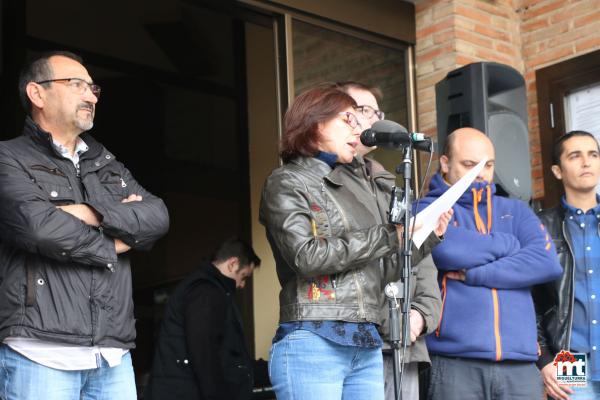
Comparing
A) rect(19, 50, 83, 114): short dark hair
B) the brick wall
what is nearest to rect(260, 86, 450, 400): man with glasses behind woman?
rect(19, 50, 83, 114): short dark hair

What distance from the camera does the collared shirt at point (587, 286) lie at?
386cm

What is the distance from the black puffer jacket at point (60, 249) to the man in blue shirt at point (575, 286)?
6.10 ft

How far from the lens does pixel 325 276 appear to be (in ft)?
9.50

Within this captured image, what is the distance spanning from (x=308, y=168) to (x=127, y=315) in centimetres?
77

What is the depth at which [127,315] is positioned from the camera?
2.94m

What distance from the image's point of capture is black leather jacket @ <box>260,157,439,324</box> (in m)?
2.82

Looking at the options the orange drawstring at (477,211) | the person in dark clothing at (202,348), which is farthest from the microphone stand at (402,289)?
the person in dark clothing at (202,348)

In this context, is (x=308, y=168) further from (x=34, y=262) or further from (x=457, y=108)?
(x=457, y=108)

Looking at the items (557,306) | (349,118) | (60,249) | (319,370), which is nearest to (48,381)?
(60,249)

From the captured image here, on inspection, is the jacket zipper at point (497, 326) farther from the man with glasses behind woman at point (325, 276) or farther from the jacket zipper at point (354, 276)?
the jacket zipper at point (354, 276)

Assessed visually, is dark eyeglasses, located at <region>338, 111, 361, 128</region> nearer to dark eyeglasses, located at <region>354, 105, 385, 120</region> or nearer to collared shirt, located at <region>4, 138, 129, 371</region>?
dark eyeglasses, located at <region>354, 105, 385, 120</region>

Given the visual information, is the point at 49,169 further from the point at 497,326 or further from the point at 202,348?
the point at 202,348

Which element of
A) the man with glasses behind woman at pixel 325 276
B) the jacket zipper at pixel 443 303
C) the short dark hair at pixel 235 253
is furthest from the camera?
the short dark hair at pixel 235 253

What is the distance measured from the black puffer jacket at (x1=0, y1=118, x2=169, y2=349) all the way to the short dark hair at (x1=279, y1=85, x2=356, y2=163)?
51 cm
